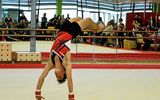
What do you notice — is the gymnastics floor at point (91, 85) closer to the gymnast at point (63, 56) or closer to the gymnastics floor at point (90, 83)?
the gymnastics floor at point (90, 83)

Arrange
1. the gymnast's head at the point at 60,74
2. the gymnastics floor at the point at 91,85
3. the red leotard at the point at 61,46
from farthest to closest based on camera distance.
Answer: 1. the gymnastics floor at the point at 91,85
2. the red leotard at the point at 61,46
3. the gymnast's head at the point at 60,74

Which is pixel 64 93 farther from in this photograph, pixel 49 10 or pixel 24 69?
pixel 49 10

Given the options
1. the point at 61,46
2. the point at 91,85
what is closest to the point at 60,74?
the point at 61,46

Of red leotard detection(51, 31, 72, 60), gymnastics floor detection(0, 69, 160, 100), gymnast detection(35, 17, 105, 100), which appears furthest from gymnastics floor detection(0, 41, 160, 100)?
red leotard detection(51, 31, 72, 60)

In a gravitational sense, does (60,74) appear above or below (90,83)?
above

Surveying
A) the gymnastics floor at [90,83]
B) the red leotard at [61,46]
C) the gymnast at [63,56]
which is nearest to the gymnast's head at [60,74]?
the gymnast at [63,56]

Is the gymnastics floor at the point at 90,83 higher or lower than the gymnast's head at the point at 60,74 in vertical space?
lower

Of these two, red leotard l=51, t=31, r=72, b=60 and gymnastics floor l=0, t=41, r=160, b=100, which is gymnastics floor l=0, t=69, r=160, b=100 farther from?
red leotard l=51, t=31, r=72, b=60

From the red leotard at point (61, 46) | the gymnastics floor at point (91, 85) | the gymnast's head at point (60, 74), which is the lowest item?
the gymnastics floor at point (91, 85)

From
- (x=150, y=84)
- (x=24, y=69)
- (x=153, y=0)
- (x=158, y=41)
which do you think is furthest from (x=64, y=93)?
(x=153, y=0)

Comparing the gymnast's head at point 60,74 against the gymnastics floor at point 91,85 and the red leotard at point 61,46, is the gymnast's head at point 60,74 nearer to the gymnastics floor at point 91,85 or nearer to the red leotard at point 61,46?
the red leotard at point 61,46

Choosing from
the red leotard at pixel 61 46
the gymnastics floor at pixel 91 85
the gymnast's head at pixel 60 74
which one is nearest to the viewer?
the gymnast's head at pixel 60 74

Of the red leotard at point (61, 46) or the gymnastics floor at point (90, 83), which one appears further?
the gymnastics floor at point (90, 83)

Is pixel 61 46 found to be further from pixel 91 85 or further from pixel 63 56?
pixel 91 85
